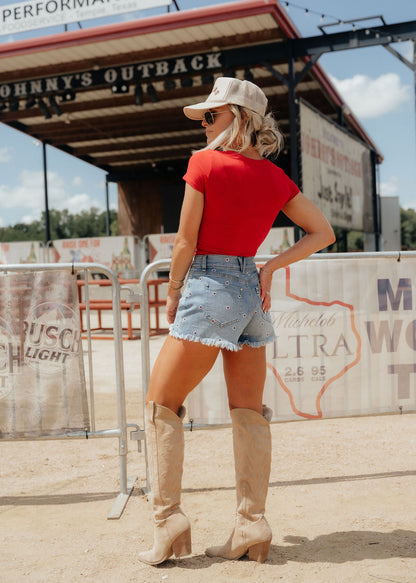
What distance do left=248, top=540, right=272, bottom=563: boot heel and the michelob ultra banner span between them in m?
1.17

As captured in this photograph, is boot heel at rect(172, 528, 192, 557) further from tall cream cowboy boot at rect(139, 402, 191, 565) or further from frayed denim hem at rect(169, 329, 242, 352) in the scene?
frayed denim hem at rect(169, 329, 242, 352)

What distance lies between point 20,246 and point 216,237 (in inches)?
633

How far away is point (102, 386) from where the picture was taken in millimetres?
6656

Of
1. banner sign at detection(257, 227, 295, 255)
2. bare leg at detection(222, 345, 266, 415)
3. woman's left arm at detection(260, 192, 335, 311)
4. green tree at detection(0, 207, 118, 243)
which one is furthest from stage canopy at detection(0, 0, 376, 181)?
green tree at detection(0, 207, 118, 243)

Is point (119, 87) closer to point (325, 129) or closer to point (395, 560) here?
point (325, 129)

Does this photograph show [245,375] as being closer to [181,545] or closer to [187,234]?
[187,234]

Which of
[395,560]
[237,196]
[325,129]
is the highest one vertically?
[325,129]

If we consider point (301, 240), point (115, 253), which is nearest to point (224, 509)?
point (301, 240)

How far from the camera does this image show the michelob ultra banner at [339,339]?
3.70m

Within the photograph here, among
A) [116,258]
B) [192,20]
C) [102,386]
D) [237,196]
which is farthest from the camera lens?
[116,258]

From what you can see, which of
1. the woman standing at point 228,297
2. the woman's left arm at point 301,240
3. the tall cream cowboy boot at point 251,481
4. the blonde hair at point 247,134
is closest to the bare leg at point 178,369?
the woman standing at point 228,297

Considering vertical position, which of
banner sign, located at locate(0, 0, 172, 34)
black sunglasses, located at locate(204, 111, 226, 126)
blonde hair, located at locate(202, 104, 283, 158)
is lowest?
blonde hair, located at locate(202, 104, 283, 158)

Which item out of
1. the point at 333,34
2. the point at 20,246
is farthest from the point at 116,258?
the point at 333,34

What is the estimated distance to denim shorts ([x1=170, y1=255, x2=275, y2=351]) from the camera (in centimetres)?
234
